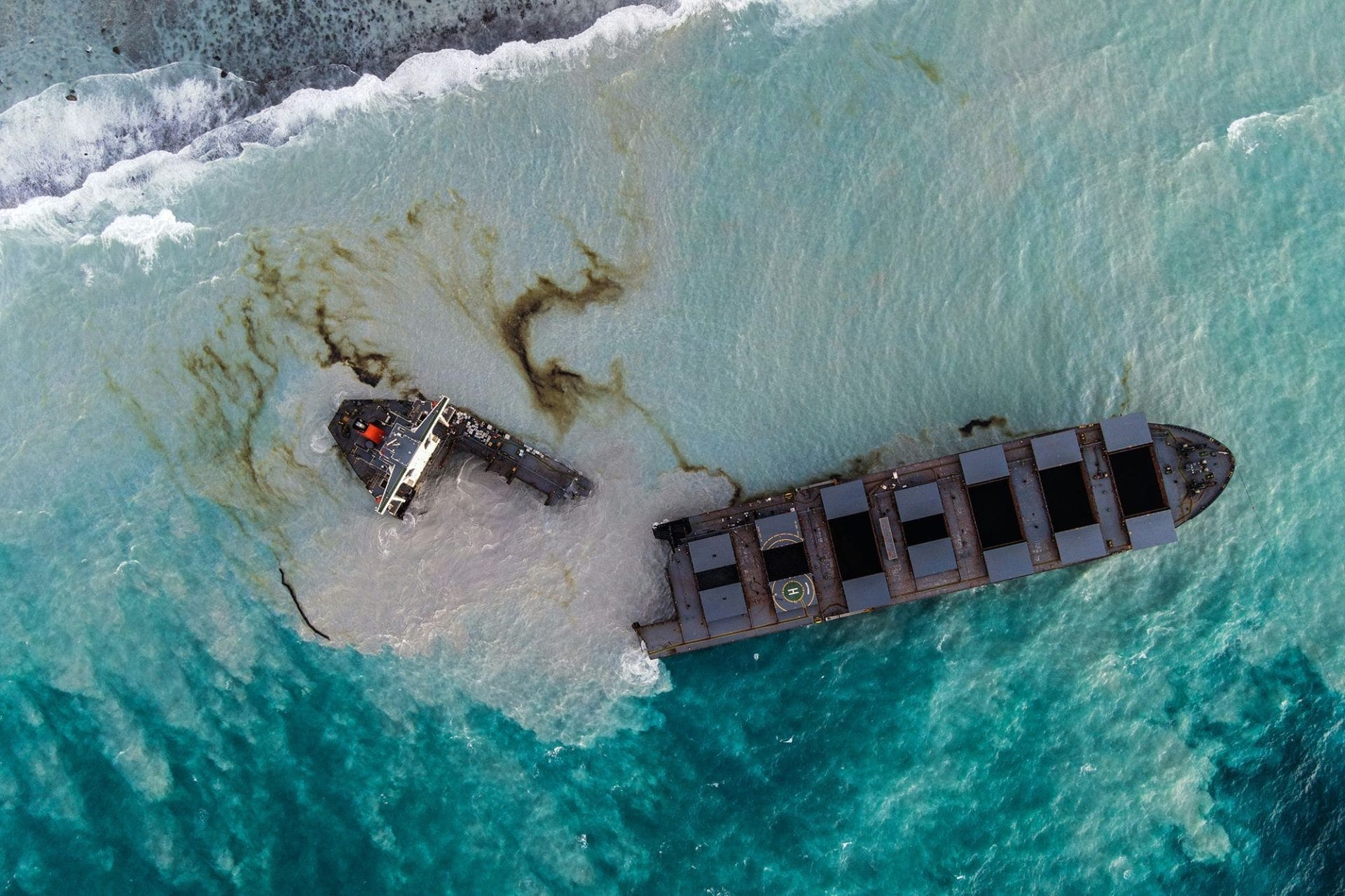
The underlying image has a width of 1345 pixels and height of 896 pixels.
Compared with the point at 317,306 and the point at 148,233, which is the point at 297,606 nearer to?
the point at 317,306

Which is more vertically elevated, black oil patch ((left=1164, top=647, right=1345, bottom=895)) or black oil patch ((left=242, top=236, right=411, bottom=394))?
black oil patch ((left=242, top=236, right=411, bottom=394))

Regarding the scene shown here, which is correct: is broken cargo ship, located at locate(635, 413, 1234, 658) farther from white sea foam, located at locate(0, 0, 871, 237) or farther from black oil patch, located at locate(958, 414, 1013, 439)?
white sea foam, located at locate(0, 0, 871, 237)

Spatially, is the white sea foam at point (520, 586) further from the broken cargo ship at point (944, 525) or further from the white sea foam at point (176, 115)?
the white sea foam at point (176, 115)

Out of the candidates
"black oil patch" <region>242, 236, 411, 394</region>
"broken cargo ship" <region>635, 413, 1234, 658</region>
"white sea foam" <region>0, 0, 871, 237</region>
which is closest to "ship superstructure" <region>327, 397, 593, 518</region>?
"black oil patch" <region>242, 236, 411, 394</region>

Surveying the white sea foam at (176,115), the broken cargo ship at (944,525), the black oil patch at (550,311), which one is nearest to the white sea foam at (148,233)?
the white sea foam at (176,115)

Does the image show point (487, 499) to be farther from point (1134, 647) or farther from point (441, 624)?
point (1134, 647)

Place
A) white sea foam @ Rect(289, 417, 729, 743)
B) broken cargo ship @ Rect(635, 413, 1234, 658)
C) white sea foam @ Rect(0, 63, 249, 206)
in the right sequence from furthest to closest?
white sea foam @ Rect(0, 63, 249, 206) < white sea foam @ Rect(289, 417, 729, 743) < broken cargo ship @ Rect(635, 413, 1234, 658)
